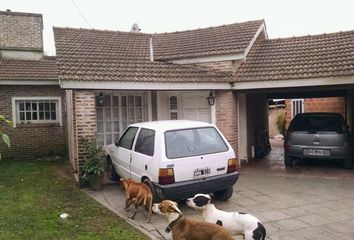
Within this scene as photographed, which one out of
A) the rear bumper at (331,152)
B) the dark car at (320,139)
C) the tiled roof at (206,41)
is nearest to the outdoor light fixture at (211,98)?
the tiled roof at (206,41)

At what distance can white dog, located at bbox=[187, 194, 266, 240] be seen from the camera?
15.7 feet

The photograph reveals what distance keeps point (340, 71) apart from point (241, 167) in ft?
13.8

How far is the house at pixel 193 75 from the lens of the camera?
9414 mm

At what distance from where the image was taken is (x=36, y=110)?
49.9 ft

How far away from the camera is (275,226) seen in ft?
19.8

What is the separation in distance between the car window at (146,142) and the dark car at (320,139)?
18.3 feet

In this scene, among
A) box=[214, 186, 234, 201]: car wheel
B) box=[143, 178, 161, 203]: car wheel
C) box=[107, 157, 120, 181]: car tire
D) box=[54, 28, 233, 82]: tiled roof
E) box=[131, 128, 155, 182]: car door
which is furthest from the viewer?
box=[54, 28, 233, 82]: tiled roof

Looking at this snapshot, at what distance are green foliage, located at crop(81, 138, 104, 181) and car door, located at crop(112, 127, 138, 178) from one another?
389 millimetres

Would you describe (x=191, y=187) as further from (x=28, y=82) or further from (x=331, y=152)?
(x=28, y=82)

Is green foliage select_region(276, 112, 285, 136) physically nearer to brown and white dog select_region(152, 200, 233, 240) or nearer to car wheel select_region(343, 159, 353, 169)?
car wheel select_region(343, 159, 353, 169)

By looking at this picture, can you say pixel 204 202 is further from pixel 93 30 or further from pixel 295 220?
pixel 93 30

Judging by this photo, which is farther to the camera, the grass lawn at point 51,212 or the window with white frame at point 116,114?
the window with white frame at point 116,114

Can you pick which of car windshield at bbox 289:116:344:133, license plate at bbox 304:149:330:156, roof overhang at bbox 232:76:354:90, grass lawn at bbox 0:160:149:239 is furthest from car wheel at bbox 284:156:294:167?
grass lawn at bbox 0:160:149:239

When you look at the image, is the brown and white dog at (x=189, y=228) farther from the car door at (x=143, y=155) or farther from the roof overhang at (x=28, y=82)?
the roof overhang at (x=28, y=82)
